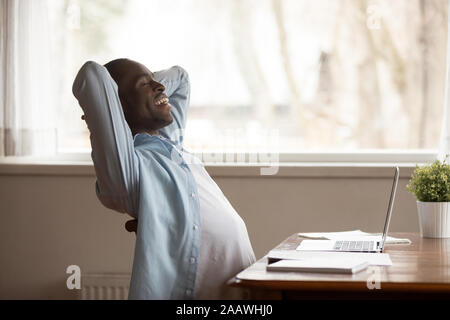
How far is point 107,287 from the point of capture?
2.86 m

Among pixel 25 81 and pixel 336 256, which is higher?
pixel 25 81

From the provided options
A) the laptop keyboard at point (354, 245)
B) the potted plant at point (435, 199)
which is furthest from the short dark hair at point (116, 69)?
the potted plant at point (435, 199)

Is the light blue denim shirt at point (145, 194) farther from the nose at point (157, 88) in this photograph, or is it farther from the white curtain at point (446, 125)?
the white curtain at point (446, 125)

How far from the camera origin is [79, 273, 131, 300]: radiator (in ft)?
9.34

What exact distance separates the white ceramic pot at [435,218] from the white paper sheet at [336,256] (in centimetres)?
43

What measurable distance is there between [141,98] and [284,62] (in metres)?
1.41

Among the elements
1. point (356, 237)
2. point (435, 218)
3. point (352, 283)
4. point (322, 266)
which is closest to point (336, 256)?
point (322, 266)

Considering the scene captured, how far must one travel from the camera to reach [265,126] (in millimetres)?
3023

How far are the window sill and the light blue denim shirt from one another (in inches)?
Result: 46.2

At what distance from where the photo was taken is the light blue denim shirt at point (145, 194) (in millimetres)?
1486

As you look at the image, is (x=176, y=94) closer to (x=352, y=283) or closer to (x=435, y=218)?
(x=435, y=218)

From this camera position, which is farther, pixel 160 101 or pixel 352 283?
pixel 160 101

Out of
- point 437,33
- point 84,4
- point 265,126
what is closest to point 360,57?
point 437,33

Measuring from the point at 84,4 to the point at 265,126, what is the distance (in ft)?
3.48
